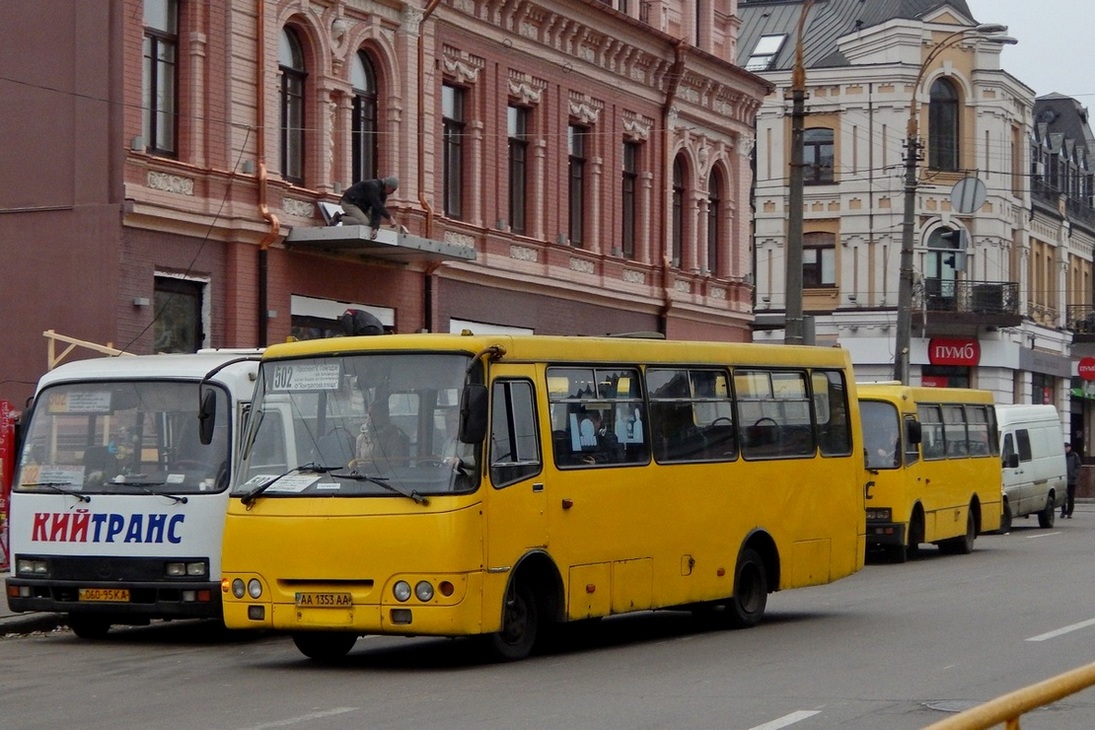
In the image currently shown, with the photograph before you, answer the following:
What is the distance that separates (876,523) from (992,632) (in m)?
11.8

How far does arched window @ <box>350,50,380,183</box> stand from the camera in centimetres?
2988

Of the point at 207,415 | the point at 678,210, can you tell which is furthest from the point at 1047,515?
the point at 207,415

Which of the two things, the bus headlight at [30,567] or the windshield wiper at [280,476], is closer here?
the windshield wiper at [280,476]

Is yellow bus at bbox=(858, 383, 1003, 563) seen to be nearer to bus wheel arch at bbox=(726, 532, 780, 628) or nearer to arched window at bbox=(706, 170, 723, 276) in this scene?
bus wheel arch at bbox=(726, 532, 780, 628)

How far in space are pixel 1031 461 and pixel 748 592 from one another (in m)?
23.7

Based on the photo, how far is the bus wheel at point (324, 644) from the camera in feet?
47.4

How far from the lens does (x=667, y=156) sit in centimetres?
4025

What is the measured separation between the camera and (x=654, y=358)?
15.9 metres

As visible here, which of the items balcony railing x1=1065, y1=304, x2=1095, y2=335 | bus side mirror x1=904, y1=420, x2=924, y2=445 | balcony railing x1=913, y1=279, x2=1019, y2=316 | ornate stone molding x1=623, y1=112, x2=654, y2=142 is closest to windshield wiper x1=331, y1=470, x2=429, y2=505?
bus side mirror x1=904, y1=420, x2=924, y2=445

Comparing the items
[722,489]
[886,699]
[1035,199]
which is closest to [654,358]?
[722,489]

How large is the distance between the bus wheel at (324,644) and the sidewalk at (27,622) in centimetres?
388

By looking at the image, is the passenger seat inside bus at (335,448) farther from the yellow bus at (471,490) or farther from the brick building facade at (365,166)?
the brick building facade at (365,166)

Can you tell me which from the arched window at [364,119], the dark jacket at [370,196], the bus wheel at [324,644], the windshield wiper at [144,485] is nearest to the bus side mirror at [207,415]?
the windshield wiper at [144,485]

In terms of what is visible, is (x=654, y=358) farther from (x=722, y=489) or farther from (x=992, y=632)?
(x=992, y=632)
